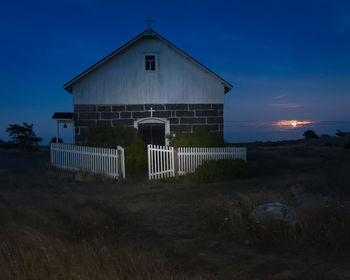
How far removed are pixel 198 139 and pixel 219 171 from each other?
3.07 metres

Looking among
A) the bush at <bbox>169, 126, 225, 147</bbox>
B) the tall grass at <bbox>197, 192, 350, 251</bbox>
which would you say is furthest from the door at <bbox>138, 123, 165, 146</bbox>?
the tall grass at <bbox>197, 192, 350, 251</bbox>

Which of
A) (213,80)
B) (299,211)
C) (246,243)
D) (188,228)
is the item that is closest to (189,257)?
(246,243)

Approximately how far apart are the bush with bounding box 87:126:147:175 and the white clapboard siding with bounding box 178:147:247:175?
1.89m

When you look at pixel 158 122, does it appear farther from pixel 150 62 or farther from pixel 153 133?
pixel 150 62

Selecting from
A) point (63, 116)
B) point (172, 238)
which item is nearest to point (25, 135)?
point (63, 116)

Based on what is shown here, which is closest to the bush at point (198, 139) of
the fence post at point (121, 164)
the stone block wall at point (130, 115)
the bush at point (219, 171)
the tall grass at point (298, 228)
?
the stone block wall at point (130, 115)

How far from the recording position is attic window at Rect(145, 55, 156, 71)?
685 inches

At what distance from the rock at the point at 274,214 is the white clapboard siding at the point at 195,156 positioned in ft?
25.7

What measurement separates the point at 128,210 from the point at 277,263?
4585 millimetres

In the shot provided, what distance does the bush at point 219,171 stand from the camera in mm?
13602

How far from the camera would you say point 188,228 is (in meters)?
7.05

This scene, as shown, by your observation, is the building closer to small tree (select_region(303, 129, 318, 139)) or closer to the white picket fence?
the white picket fence

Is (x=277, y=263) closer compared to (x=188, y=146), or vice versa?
(x=277, y=263)

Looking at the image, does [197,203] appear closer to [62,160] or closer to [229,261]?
[229,261]
